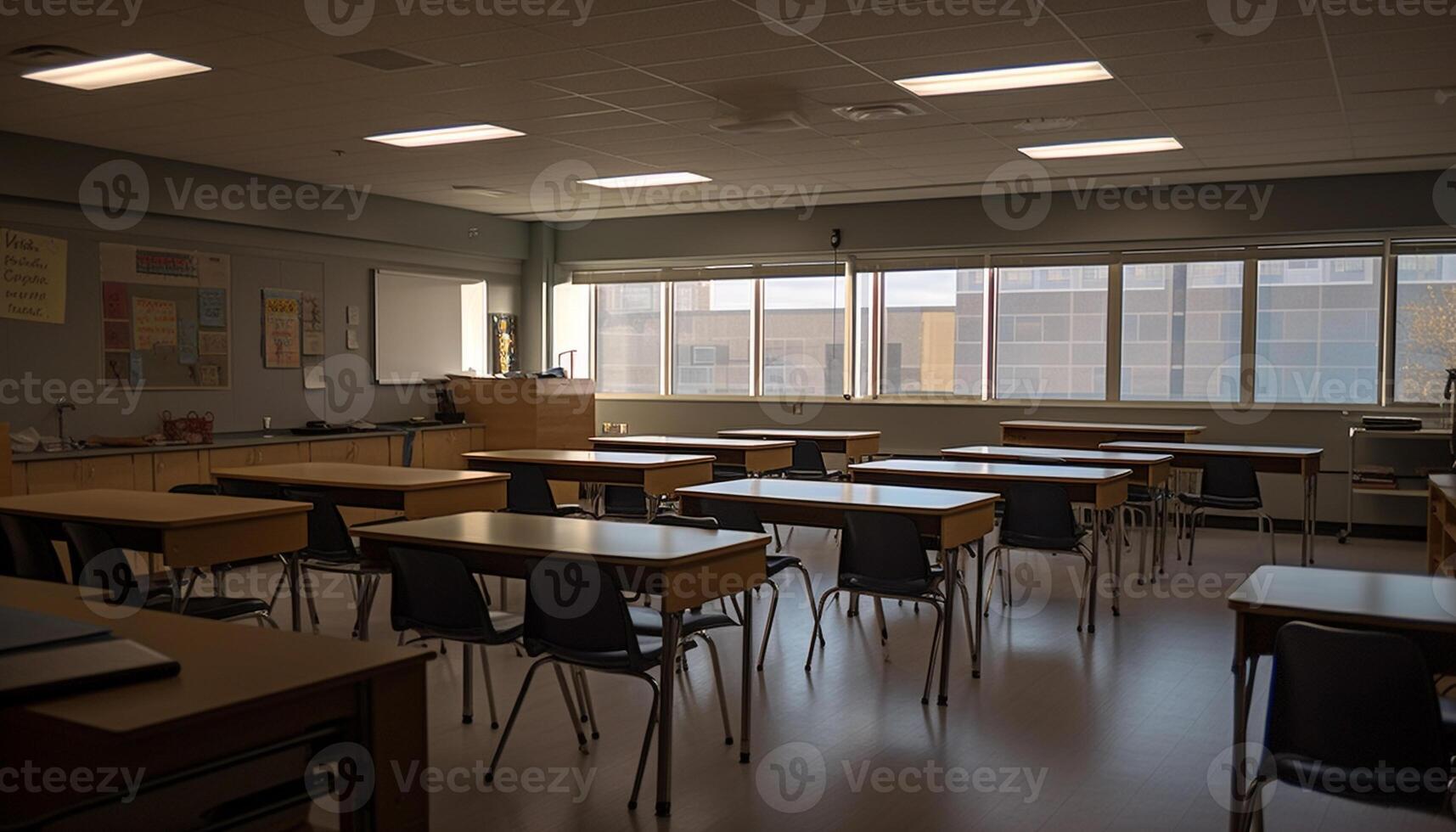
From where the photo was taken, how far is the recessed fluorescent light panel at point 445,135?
7164 mm

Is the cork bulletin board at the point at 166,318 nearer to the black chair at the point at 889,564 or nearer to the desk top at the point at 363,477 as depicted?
the desk top at the point at 363,477

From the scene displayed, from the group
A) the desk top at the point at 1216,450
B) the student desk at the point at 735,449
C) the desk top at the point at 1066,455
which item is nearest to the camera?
the desk top at the point at 1066,455

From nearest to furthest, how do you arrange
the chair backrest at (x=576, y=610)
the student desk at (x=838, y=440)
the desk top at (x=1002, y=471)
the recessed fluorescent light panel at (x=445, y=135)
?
1. the chair backrest at (x=576, y=610)
2. the desk top at (x=1002, y=471)
3. the recessed fluorescent light panel at (x=445, y=135)
4. the student desk at (x=838, y=440)

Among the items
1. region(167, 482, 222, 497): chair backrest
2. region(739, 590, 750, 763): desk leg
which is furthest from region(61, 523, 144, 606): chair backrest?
region(739, 590, 750, 763): desk leg

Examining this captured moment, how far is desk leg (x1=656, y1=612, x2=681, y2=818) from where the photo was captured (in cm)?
331

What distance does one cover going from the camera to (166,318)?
8266mm

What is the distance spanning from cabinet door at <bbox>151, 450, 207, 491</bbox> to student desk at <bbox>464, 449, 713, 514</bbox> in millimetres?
1995

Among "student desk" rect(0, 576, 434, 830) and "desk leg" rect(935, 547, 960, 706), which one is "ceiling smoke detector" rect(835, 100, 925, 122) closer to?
"desk leg" rect(935, 547, 960, 706)

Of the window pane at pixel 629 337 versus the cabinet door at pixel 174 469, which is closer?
the cabinet door at pixel 174 469

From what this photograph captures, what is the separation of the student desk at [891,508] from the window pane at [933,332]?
560cm

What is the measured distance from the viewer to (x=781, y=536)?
925 centimetres

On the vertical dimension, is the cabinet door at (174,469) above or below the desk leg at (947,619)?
above

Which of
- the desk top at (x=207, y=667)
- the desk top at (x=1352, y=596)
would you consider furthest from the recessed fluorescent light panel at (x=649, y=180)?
the desk top at (x=207, y=667)

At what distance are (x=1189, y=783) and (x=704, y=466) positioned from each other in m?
3.79
